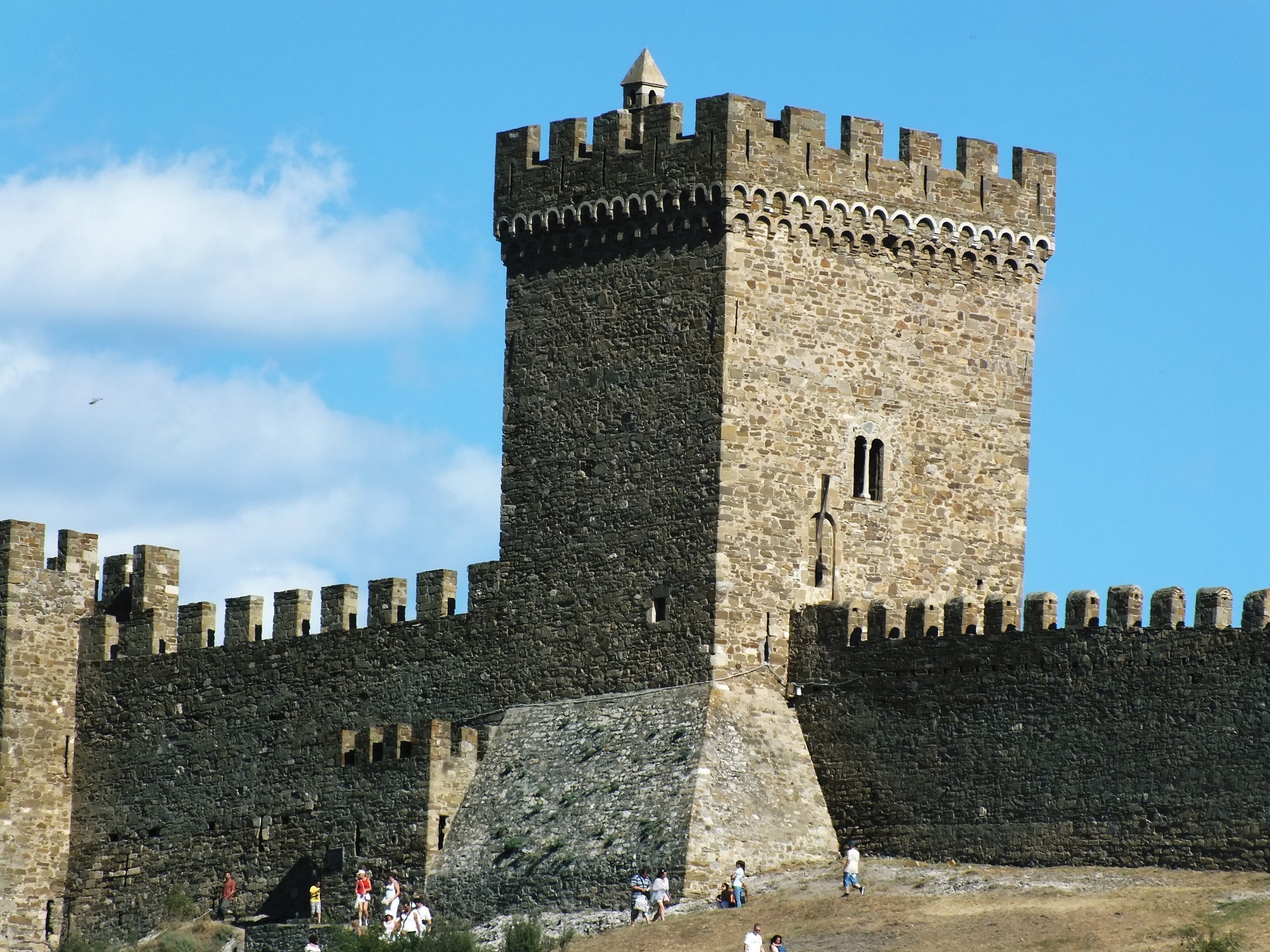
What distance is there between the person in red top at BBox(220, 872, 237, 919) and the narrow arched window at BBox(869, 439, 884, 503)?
35.6ft

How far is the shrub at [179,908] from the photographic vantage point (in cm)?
5388

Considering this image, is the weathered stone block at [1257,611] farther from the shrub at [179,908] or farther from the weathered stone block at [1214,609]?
the shrub at [179,908]

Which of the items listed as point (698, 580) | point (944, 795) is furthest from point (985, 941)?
point (698, 580)

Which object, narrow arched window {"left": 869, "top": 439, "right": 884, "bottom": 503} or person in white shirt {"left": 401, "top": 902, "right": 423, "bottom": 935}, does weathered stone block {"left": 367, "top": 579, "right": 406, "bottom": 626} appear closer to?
person in white shirt {"left": 401, "top": 902, "right": 423, "bottom": 935}

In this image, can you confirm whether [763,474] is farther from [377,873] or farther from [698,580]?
[377,873]

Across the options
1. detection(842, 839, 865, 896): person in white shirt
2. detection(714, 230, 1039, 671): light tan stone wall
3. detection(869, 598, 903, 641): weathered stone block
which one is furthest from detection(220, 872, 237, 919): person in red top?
detection(869, 598, 903, 641): weathered stone block

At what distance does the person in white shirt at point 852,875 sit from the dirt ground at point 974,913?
0.12 metres

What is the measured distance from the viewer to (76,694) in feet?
189

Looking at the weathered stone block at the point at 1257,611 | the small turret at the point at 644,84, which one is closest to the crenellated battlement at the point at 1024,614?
the weathered stone block at the point at 1257,611

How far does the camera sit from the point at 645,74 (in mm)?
52281

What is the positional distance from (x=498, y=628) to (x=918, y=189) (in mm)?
8212

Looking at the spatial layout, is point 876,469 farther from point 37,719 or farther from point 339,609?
point 37,719

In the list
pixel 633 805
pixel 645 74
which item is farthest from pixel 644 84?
pixel 633 805

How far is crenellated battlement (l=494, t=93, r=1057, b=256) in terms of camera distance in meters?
49.7
